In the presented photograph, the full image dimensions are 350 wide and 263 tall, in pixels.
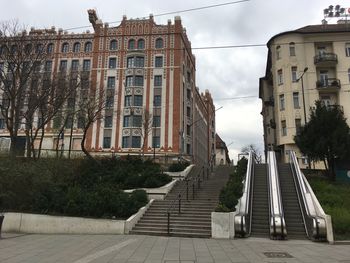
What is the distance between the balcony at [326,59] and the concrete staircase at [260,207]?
19.3 meters

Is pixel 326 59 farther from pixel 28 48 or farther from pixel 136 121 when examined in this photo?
pixel 28 48

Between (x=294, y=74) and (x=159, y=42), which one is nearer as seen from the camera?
(x=294, y=74)

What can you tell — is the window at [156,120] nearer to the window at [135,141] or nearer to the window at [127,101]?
the window at [135,141]

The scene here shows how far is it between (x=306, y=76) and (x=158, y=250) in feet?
102

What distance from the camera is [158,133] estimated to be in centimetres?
4506

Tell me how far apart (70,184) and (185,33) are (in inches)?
1461

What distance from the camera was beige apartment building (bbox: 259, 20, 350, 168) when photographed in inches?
1428

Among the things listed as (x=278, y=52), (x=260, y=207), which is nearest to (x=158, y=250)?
(x=260, y=207)

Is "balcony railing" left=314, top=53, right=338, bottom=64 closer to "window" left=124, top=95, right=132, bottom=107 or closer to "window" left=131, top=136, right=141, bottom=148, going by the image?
"window" left=131, top=136, right=141, bottom=148

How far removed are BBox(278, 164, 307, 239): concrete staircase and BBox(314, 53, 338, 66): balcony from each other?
18186mm

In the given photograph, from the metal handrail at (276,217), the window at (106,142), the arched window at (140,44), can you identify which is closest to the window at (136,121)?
the window at (106,142)

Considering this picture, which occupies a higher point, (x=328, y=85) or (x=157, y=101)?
(x=157, y=101)

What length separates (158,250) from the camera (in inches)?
441

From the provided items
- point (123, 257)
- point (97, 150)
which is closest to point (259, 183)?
point (123, 257)
